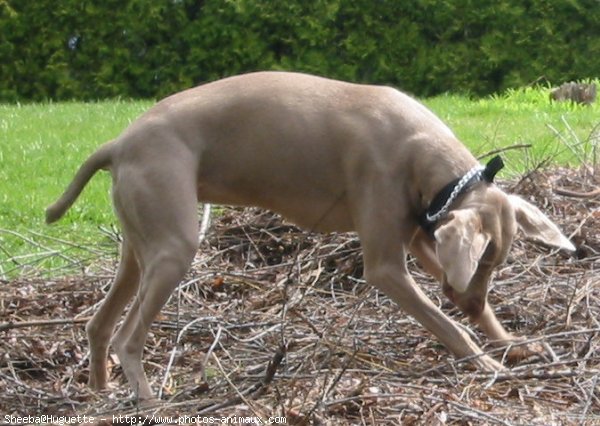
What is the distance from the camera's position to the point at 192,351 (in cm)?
553

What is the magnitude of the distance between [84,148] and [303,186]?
20.2ft

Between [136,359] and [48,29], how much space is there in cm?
1280

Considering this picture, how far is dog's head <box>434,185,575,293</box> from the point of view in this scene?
15.4 feet

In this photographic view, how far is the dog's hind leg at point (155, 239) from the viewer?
4.93 metres

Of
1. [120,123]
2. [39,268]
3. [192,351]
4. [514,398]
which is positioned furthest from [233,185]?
[120,123]

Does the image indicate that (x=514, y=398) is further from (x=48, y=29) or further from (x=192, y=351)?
(x=48, y=29)

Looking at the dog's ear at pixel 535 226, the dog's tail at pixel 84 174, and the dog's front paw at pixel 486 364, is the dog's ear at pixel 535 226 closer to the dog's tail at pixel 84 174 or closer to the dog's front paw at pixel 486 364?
the dog's front paw at pixel 486 364

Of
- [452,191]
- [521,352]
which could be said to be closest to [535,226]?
[452,191]

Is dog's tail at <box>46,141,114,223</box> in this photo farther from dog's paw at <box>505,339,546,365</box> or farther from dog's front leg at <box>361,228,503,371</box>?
dog's paw at <box>505,339,546,365</box>

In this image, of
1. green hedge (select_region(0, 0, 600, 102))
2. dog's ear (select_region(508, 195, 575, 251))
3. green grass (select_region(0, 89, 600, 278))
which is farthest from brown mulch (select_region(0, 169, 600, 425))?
green hedge (select_region(0, 0, 600, 102))

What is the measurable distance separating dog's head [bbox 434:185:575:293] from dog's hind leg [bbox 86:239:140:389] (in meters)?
1.34

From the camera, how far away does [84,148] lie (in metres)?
11.2

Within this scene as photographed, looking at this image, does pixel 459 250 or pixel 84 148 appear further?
pixel 84 148

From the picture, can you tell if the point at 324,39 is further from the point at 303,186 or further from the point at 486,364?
the point at 486,364
